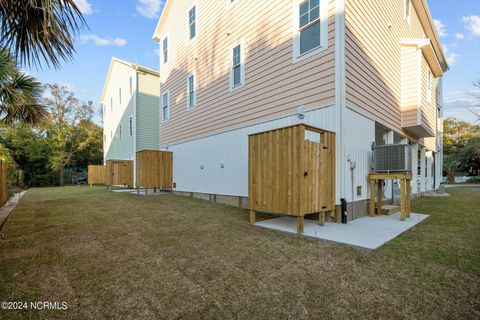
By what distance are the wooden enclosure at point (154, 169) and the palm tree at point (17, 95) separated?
4155mm

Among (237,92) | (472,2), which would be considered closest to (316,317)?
(237,92)

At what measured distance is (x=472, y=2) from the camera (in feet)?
42.4

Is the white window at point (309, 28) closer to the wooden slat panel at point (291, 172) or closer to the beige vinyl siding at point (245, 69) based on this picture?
the beige vinyl siding at point (245, 69)

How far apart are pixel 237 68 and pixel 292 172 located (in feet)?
15.5

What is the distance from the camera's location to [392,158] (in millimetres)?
5820

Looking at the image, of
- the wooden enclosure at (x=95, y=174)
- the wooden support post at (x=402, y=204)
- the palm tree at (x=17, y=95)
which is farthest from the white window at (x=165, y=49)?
the wooden support post at (x=402, y=204)

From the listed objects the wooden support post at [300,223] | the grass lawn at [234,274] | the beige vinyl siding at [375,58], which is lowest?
the grass lawn at [234,274]

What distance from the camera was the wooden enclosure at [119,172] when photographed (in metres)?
14.3

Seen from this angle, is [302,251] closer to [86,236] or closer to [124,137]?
[86,236]

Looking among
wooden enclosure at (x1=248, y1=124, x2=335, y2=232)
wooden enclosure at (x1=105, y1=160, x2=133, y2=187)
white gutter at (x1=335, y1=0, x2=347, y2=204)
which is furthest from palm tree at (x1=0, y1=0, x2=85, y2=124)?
wooden enclosure at (x1=105, y1=160, x2=133, y2=187)

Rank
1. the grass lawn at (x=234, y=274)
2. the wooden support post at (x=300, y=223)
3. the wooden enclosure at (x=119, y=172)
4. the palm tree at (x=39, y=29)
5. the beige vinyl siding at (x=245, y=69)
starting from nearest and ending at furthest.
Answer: the grass lawn at (x=234, y=274), the palm tree at (x=39, y=29), the wooden support post at (x=300, y=223), the beige vinyl siding at (x=245, y=69), the wooden enclosure at (x=119, y=172)

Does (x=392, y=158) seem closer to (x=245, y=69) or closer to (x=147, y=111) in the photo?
(x=245, y=69)

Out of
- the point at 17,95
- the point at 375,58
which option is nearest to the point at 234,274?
the point at 375,58

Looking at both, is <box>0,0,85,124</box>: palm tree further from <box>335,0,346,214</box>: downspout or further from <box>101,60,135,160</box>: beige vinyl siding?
<box>101,60,135,160</box>: beige vinyl siding
